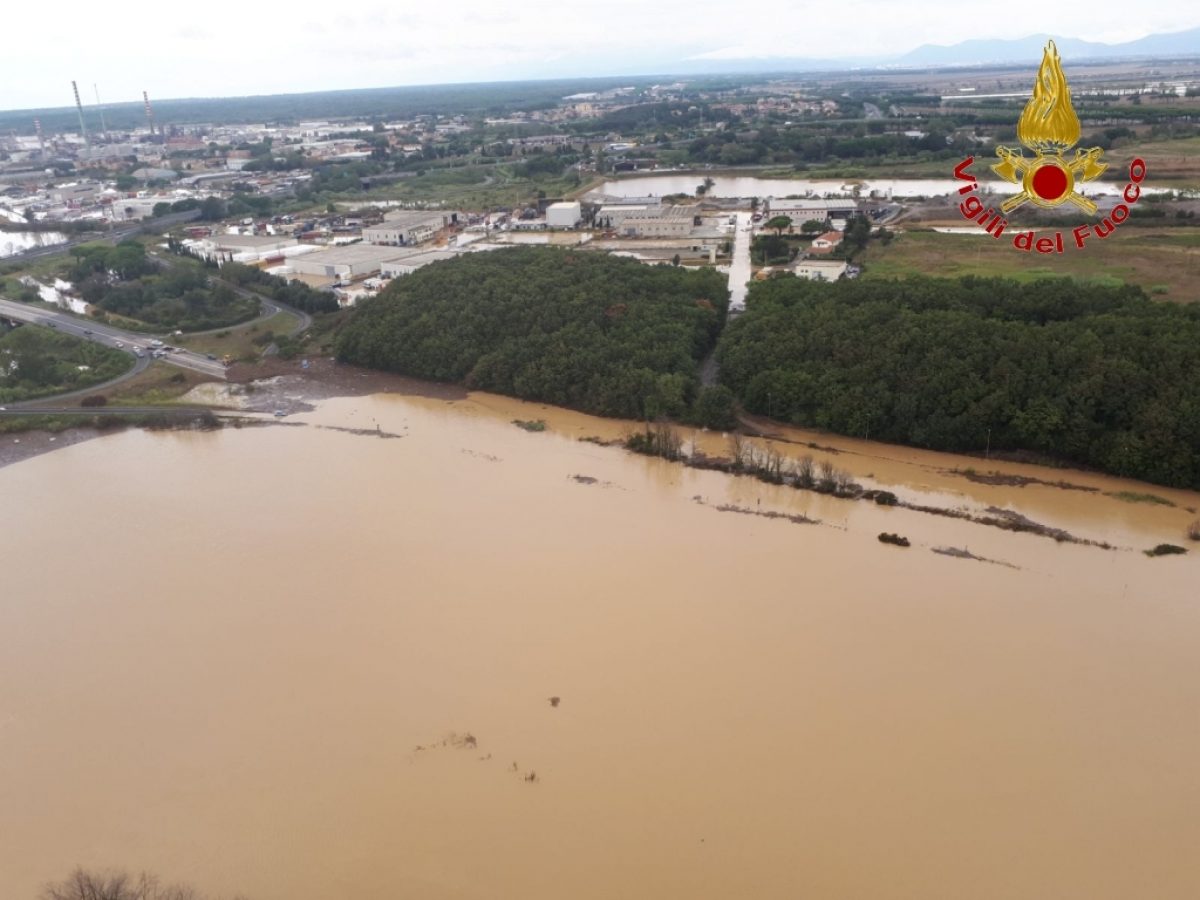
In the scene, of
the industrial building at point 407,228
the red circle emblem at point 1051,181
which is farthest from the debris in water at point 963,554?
the industrial building at point 407,228

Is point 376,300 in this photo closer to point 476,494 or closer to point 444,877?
point 476,494

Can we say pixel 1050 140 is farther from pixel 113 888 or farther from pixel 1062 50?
pixel 1062 50

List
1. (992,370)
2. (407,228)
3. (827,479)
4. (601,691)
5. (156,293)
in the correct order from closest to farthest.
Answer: (601,691) → (827,479) → (992,370) → (156,293) → (407,228)

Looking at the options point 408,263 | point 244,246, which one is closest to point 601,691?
point 408,263

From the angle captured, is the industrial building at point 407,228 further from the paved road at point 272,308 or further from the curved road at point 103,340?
the curved road at point 103,340

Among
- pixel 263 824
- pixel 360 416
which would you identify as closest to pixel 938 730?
pixel 263 824

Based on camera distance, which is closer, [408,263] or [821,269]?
[821,269]

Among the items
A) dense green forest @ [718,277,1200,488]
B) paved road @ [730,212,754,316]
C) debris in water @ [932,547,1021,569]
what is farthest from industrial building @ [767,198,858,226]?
debris in water @ [932,547,1021,569]
